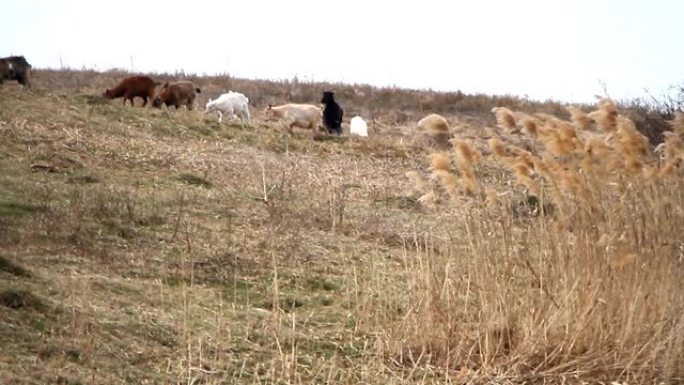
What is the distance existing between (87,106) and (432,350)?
1099 centimetres

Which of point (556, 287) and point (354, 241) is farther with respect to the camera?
point (354, 241)

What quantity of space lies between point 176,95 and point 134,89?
2.79 feet

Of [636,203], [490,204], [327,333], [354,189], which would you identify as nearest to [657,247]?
[636,203]

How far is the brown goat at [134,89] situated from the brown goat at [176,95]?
0.74 feet

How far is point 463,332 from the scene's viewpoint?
20.1ft

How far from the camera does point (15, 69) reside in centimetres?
2080


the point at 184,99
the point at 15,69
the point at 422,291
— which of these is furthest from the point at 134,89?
the point at 422,291

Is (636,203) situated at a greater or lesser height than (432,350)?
greater

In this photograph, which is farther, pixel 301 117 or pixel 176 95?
pixel 176 95

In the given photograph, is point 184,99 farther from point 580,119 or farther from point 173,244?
point 580,119

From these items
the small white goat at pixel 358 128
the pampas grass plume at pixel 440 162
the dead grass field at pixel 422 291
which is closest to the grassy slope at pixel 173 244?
the dead grass field at pixel 422 291

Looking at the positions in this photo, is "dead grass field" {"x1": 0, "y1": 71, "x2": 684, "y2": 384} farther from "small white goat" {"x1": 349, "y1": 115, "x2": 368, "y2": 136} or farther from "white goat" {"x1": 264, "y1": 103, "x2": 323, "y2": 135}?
"small white goat" {"x1": 349, "y1": 115, "x2": 368, "y2": 136}

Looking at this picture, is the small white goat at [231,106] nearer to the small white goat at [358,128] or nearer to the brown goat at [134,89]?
the brown goat at [134,89]

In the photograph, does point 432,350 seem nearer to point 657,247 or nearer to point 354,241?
point 657,247
